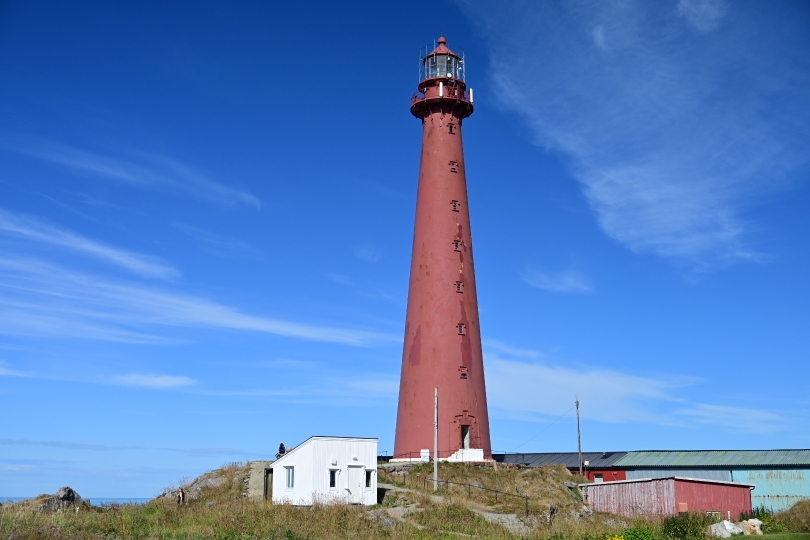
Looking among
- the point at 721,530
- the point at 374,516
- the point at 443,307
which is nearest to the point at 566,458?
the point at 443,307

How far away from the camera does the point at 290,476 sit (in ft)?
105

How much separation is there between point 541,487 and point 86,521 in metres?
20.6

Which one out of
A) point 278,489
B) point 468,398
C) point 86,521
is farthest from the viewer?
point 468,398

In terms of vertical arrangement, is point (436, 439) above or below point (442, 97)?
below

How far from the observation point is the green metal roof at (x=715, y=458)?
41812 millimetres

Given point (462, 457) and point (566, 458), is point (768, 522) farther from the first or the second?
point (566, 458)

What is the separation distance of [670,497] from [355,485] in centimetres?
1251

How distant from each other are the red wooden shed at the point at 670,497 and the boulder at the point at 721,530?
3.24 metres

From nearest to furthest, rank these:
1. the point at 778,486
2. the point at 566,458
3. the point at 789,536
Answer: the point at 789,536 < the point at 778,486 < the point at 566,458

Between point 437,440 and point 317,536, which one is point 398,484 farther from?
point 317,536

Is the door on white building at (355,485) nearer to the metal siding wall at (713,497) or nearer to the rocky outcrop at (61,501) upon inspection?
the rocky outcrop at (61,501)

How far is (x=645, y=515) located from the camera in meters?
32.2

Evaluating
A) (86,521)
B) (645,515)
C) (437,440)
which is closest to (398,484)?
(437,440)

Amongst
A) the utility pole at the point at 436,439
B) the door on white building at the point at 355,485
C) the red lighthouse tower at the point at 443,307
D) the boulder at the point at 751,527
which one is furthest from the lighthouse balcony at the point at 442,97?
the boulder at the point at 751,527
